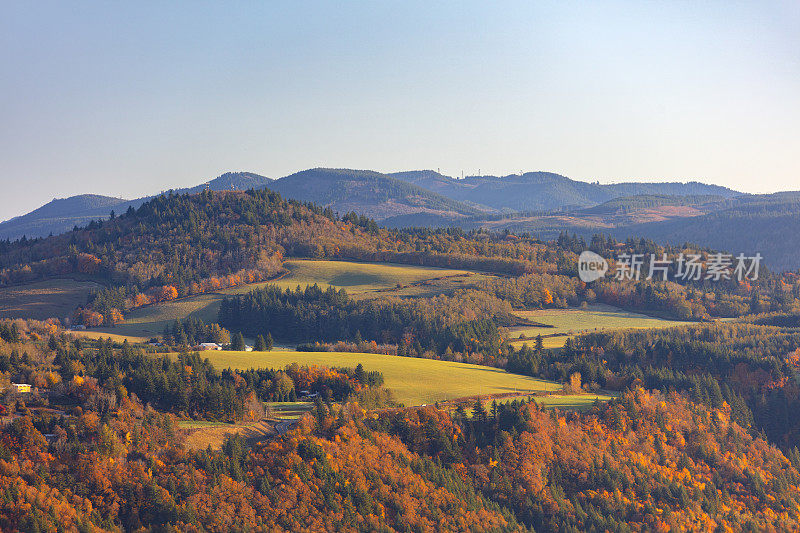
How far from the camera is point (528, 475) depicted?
284 feet

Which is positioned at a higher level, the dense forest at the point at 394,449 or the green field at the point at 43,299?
the green field at the point at 43,299

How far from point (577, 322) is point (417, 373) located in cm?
6731

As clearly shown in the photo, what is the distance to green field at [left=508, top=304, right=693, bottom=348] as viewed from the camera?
161 m

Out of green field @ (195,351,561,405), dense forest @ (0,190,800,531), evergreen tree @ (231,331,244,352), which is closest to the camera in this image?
dense forest @ (0,190,800,531)

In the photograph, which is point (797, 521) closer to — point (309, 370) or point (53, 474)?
point (309, 370)

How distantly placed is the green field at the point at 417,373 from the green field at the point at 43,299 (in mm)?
71722

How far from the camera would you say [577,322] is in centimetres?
17275

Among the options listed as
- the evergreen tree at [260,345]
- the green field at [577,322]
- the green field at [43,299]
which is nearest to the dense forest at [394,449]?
the evergreen tree at [260,345]

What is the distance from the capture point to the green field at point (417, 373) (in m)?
104

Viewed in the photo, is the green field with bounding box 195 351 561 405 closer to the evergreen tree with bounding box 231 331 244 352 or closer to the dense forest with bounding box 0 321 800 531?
the dense forest with bounding box 0 321 800 531

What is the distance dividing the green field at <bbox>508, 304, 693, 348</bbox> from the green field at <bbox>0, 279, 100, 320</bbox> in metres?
89.7

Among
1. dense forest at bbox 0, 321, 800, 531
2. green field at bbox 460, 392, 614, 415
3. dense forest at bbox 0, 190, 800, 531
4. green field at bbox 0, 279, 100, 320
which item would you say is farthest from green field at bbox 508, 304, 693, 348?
green field at bbox 0, 279, 100, 320

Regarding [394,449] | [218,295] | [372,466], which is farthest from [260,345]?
[372,466]

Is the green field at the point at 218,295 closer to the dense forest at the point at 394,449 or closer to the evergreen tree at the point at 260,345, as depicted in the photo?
the evergreen tree at the point at 260,345
